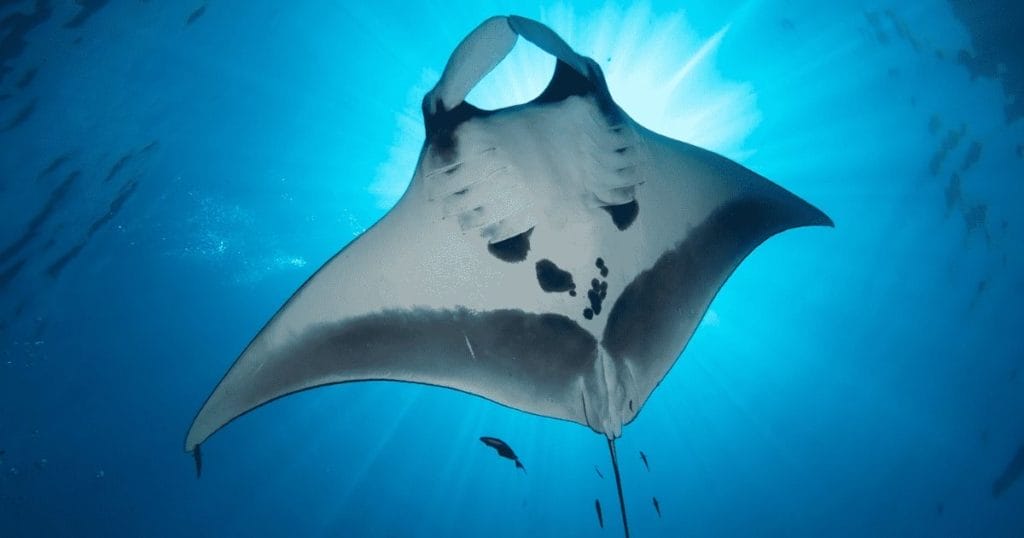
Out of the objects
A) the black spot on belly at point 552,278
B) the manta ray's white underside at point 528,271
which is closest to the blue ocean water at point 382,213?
the manta ray's white underside at point 528,271

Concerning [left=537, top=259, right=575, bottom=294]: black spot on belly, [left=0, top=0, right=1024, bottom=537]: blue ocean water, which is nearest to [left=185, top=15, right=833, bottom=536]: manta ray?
[left=537, top=259, right=575, bottom=294]: black spot on belly

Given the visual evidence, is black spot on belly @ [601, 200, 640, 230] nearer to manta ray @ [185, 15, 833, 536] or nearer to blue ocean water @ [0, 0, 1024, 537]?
manta ray @ [185, 15, 833, 536]

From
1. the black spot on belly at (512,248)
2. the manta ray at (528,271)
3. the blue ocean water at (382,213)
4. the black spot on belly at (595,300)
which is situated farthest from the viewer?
the blue ocean water at (382,213)

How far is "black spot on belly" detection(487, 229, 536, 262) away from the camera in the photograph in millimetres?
2615

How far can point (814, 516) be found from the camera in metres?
20.8

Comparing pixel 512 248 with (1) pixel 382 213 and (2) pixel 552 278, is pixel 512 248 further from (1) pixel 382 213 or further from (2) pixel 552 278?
(1) pixel 382 213

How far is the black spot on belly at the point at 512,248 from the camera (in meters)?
2.62

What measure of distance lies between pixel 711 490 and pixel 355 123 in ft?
71.1

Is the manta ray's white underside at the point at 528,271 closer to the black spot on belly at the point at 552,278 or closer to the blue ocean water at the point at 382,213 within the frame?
the black spot on belly at the point at 552,278

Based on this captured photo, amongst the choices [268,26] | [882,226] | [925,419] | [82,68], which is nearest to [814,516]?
[925,419]

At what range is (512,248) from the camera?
263 centimetres

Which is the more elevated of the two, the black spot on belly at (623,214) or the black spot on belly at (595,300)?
the black spot on belly at (623,214)

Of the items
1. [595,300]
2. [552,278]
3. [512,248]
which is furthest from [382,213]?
[595,300]

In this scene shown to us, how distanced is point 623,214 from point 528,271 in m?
0.63
